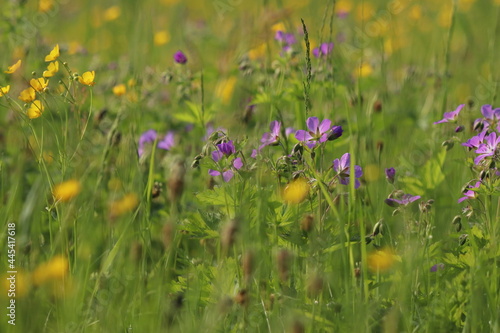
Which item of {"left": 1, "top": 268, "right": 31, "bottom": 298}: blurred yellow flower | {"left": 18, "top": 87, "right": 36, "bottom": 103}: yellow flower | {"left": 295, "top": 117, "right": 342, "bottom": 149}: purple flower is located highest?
{"left": 18, "top": 87, "right": 36, "bottom": 103}: yellow flower

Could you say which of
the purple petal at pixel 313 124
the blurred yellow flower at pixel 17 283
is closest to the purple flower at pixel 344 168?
the purple petal at pixel 313 124

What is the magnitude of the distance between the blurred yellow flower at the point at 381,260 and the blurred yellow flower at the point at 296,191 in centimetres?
26

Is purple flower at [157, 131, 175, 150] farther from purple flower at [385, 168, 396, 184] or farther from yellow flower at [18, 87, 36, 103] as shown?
purple flower at [385, 168, 396, 184]

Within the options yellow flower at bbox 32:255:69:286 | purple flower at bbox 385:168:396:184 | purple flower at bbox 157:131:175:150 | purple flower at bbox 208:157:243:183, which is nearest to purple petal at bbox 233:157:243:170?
purple flower at bbox 208:157:243:183

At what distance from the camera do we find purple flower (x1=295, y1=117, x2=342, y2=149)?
1.87 m

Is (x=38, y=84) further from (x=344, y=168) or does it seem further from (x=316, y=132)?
(x=344, y=168)

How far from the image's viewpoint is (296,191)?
1.72 meters

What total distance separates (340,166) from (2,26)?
2103 millimetres

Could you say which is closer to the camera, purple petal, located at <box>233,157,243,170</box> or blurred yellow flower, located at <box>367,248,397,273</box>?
blurred yellow flower, located at <box>367,248,397,273</box>

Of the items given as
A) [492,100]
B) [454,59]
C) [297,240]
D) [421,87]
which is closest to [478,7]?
[454,59]

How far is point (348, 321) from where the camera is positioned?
1.54m

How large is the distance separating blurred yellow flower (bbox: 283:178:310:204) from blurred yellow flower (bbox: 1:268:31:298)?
70cm

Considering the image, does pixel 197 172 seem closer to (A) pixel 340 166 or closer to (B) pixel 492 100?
(A) pixel 340 166

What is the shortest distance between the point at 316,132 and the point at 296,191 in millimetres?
252
